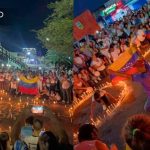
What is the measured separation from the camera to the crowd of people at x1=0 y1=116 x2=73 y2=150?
2.96 m

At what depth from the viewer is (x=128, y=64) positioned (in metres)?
2.79

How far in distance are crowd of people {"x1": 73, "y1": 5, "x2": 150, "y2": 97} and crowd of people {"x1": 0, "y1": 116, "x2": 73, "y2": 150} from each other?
17.1 inches

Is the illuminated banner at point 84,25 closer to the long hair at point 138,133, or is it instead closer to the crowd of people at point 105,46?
the crowd of people at point 105,46

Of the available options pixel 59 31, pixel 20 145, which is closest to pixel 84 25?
pixel 59 31

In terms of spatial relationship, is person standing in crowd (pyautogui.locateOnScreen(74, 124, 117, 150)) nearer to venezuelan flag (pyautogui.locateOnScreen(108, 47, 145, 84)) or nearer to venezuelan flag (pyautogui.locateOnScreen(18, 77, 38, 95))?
venezuelan flag (pyautogui.locateOnScreen(108, 47, 145, 84))

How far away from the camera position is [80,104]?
3055 mm

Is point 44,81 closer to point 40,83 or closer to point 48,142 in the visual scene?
point 40,83

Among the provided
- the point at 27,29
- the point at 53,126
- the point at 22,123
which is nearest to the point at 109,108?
the point at 53,126

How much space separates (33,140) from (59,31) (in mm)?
1022

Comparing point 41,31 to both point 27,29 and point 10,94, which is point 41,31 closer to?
point 27,29

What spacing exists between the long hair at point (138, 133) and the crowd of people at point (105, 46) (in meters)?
1.30

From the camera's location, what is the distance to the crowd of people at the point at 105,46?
2806 mm

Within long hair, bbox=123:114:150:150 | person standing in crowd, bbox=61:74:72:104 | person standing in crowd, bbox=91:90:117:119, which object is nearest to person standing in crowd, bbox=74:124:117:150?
long hair, bbox=123:114:150:150

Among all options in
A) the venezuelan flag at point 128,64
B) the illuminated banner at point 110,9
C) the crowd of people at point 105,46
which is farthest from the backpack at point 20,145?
the illuminated banner at point 110,9
